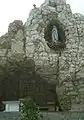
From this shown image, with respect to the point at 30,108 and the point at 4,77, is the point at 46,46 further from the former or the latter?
the point at 30,108

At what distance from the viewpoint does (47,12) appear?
17719mm

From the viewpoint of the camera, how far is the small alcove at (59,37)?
17094 mm

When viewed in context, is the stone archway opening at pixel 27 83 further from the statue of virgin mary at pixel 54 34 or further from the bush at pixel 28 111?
the bush at pixel 28 111

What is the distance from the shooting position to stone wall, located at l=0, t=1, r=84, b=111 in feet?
53.9

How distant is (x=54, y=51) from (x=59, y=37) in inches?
38.4

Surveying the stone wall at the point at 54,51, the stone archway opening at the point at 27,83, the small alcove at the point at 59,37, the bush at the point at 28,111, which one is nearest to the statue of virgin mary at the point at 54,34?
the small alcove at the point at 59,37

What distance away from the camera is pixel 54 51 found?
17094 millimetres

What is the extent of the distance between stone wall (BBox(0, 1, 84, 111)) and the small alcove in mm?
162

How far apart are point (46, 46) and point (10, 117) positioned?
7276 mm

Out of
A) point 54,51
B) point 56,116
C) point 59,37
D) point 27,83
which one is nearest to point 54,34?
point 59,37

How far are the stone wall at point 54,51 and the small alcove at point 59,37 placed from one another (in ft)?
0.53

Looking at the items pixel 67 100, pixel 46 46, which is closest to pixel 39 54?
pixel 46 46

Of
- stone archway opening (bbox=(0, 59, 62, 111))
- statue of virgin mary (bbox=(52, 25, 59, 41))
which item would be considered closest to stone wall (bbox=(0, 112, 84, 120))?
stone archway opening (bbox=(0, 59, 62, 111))

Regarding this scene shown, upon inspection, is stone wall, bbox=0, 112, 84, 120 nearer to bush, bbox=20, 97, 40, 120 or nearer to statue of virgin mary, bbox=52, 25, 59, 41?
bush, bbox=20, 97, 40, 120
